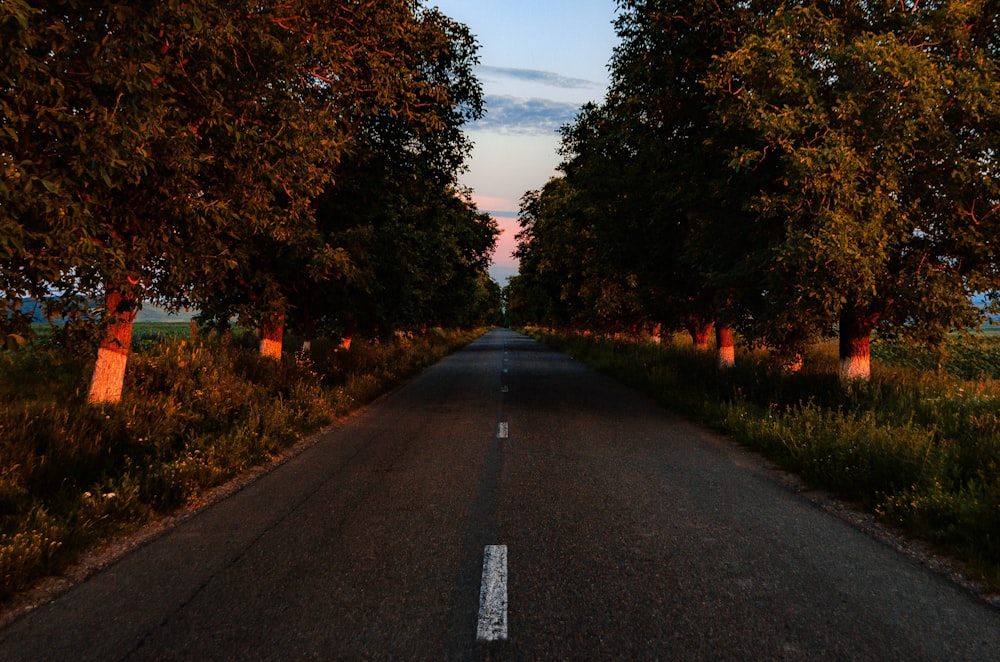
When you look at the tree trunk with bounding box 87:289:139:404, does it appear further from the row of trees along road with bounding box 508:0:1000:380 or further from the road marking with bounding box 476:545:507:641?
the row of trees along road with bounding box 508:0:1000:380

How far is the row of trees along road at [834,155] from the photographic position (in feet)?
28.3

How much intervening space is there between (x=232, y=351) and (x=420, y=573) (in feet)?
37.6

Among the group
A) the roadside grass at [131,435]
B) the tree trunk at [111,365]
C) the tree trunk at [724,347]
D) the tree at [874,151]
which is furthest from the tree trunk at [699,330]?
the tree trunk at [111,365]

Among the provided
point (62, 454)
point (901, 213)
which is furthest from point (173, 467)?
point (901, 213)

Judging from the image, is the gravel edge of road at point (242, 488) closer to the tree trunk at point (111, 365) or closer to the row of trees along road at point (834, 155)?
the tree trunk at point (111, 365)

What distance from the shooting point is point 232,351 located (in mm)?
14094

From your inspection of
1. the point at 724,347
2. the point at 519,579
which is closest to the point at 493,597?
the point at 519,579

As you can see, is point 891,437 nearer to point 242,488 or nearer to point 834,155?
point 834,155

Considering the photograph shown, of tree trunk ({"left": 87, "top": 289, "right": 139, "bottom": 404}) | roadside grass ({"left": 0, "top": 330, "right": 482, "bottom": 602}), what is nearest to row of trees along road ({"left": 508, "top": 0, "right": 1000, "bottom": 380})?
roadside grass ({"left": 0, "top": 330, "right": 482, "bottom": 602})

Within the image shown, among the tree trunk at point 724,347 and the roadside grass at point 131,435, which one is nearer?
the roadside grass at point 131,435

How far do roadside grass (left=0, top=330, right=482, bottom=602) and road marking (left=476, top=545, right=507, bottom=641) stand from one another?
3.32 meters

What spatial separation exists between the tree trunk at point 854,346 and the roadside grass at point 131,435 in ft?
35.5

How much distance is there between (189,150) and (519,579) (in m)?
5.90

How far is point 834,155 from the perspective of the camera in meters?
8.46
